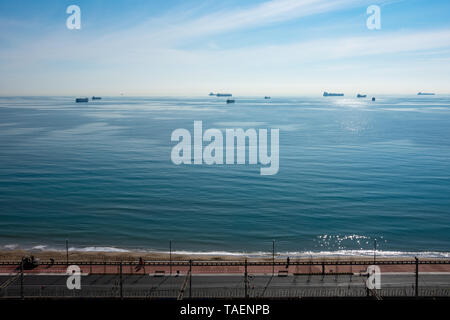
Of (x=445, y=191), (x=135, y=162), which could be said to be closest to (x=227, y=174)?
(x=135, y=162)

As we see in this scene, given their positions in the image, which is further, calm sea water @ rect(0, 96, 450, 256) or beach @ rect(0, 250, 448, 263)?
calm sea water @ rect(0, 96, 450, 256)

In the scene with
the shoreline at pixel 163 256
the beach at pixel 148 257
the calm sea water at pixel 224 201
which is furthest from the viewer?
the calm sea water at pixel 224 201

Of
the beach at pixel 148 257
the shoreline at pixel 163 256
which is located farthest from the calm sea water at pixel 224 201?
the beach at pixel 148 257

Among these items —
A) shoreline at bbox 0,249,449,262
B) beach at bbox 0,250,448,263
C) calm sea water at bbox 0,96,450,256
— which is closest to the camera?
beach at bbox 0,250,448,263

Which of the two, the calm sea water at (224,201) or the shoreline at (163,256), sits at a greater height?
the calm sea water at (224,201)

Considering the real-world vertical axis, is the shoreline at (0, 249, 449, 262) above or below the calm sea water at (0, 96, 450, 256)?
below

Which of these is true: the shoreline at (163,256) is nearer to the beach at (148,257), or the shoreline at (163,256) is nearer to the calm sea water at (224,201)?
the beach at (148,257)

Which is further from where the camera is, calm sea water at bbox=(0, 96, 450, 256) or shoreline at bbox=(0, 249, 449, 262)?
calm sea water at bbox=(0, 96, 450, 256)

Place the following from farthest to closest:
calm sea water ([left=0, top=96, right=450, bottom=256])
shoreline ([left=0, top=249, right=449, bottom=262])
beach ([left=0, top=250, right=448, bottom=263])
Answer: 1. calm sea water ([left=0, top=96, right=450, bottom=256])
2. shoreline ([left=0, top=249, right=449, bottom=262])
3. beach ([left=0, top=250, right=448, bottom=263])

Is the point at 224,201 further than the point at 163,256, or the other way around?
the point at 224,201

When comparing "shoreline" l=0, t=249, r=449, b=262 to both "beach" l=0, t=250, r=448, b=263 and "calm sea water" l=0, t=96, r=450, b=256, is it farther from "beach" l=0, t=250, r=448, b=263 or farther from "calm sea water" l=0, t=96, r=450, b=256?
"calm sea water" l=0, t=96, r=450, b=256

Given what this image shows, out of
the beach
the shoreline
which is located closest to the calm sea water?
the shoreline

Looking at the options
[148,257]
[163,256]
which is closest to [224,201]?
[163,256]

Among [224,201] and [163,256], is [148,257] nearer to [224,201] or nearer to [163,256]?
[163,256]
